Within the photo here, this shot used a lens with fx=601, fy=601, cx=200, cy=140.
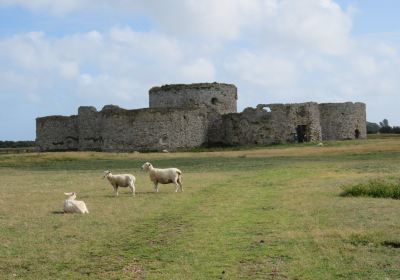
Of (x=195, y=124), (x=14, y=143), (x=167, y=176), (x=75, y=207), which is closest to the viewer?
(x=75, y=207)

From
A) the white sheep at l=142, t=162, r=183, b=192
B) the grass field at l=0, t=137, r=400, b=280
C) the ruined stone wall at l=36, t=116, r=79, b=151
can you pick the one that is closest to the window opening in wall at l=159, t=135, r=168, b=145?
the ruined stone wall at l=36, t=116, r=79, b=151

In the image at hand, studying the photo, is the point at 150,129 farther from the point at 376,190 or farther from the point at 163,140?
the point at 376,190

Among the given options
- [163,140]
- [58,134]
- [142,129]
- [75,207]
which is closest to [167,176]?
[75,207]

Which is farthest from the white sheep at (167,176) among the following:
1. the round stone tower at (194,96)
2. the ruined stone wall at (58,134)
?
the ruined stone wall at (58,134)

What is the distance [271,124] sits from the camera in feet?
134

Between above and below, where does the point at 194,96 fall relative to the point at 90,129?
above

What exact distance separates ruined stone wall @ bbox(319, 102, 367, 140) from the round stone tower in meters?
7.11

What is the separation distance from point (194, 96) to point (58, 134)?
10.9m

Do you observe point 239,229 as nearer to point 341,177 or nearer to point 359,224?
point 359,224

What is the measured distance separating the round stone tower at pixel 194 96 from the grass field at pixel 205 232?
2691cm

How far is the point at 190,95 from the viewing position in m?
44.1

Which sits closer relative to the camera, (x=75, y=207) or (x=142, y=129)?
(x=75, y=207)

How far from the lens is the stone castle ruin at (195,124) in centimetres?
3981

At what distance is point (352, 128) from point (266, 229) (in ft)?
121
